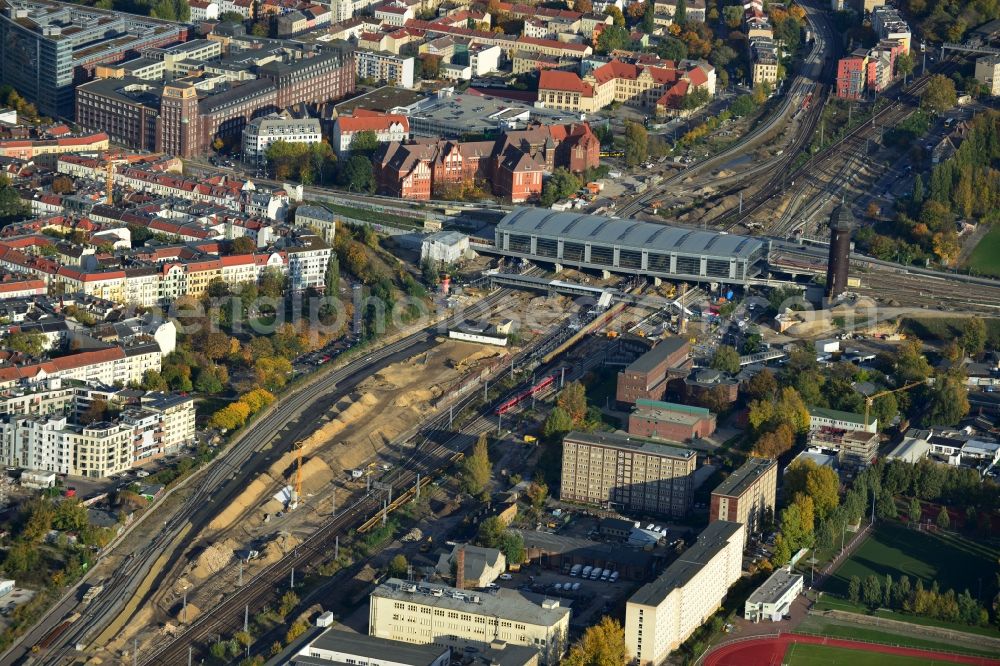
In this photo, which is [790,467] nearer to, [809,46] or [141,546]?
[141,546]

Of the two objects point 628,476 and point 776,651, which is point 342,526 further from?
point 776,651

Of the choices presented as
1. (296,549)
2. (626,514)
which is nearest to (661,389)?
(626,514)

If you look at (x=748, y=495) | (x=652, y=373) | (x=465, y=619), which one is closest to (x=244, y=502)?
(x=465, y=619)

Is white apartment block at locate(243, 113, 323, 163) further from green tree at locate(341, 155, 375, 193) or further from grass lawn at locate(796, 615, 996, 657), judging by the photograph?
grass lawn at locate(796, 615, 996, 657)

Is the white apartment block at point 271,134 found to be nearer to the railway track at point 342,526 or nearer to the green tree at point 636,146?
the green tree at point 636,146

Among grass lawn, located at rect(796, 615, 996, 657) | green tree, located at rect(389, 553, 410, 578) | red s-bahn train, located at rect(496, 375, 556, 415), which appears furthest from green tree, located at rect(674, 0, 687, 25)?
grass lawn, located at rect(796, 615, 996, 657)

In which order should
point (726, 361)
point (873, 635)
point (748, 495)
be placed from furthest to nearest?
1. point (726, 361)
2. point (748, 495)
3. point (873, 635)
